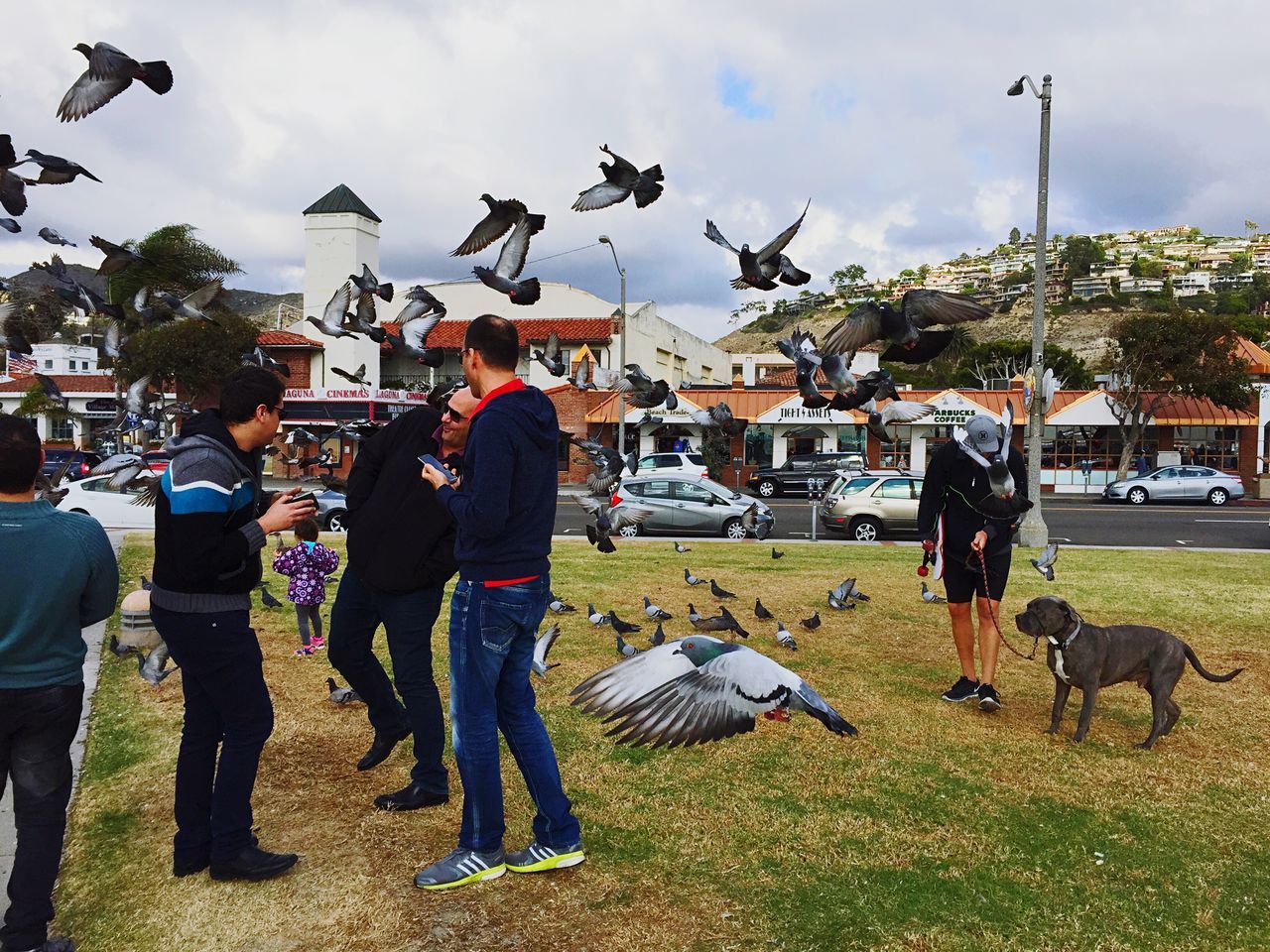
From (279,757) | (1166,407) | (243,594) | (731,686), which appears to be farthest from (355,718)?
(1166,407)

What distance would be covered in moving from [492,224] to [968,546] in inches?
145

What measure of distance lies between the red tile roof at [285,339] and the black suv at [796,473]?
→ 21926mm

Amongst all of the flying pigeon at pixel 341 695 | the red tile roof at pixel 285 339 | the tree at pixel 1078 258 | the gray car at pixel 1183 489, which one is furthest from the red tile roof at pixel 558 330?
the tree at pixel 1078 258

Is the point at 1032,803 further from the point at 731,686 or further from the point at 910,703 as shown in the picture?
the point at 731,686

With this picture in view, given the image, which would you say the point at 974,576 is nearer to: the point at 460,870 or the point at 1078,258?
the point at 460,870

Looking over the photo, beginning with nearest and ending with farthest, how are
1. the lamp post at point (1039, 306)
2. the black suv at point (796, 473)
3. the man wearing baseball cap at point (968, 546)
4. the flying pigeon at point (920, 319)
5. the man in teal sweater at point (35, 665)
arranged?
the man in teal sweater at point (35, 665) < the flying pigeon at point (920, 319) < the man wearing baseball cap at point (968, 546) < the lamp post at point (1039, 306) < the black suv at point (796, 473)

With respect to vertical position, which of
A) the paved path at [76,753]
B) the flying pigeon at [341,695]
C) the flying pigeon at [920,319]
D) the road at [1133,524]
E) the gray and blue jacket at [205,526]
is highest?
the flying pigeon at [920,319]

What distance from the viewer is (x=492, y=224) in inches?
237

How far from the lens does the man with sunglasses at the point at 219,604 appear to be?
10.1 feet

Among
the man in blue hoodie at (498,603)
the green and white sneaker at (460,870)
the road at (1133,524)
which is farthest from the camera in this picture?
the road at (1133,524)

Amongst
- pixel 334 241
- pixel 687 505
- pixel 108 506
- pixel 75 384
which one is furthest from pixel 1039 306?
pixel 75 384

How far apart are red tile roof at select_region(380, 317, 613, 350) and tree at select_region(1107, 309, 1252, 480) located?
21029mm

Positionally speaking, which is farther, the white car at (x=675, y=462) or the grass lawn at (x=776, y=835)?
the white car at (x=675, y=462)

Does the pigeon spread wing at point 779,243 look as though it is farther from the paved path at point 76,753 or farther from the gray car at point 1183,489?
the gray car at point 1183,489
